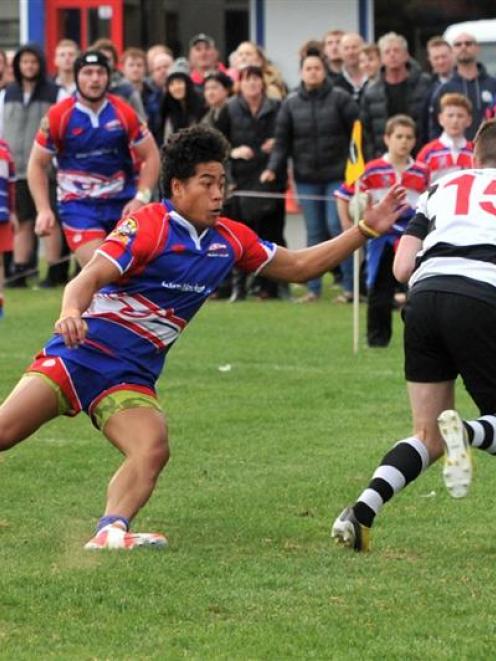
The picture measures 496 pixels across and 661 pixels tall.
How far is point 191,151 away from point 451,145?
8.48 m

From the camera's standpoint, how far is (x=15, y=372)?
1287cm

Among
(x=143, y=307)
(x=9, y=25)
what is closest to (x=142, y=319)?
(x=143, y=307)

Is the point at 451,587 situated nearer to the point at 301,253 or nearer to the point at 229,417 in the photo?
the point at 301,253

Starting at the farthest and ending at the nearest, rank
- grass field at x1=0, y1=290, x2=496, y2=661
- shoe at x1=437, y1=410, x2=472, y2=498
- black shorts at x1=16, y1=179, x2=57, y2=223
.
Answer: black shorts at x1=16, y1=179, x2=57, y2=223 < shoe at x1=437, y1=410, x2=472, y2=498 < grass field at x1=0, y1=290, x2=496, y2=661

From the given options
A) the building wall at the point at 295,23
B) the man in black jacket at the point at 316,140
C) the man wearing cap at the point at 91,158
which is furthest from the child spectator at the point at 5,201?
the building wall at the point at 295,23

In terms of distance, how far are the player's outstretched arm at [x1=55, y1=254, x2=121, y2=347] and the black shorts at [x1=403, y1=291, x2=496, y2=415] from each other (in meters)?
1.20

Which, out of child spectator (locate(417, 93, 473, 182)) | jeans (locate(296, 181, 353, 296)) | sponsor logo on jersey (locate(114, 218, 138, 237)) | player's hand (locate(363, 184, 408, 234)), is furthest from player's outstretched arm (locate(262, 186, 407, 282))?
jeans (locate(296, 181, 353, 296))

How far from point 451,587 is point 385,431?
400 cm

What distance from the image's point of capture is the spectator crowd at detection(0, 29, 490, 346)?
14891 mm

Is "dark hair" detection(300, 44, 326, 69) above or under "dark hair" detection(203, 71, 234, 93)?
above

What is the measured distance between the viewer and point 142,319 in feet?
25.2

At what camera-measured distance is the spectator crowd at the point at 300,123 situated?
48.9 ft

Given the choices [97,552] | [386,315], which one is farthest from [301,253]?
[386,315]

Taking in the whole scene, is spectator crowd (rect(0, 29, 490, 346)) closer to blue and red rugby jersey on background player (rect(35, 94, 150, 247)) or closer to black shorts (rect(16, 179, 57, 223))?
black shorts (rect(16, 179, 57, 223))
